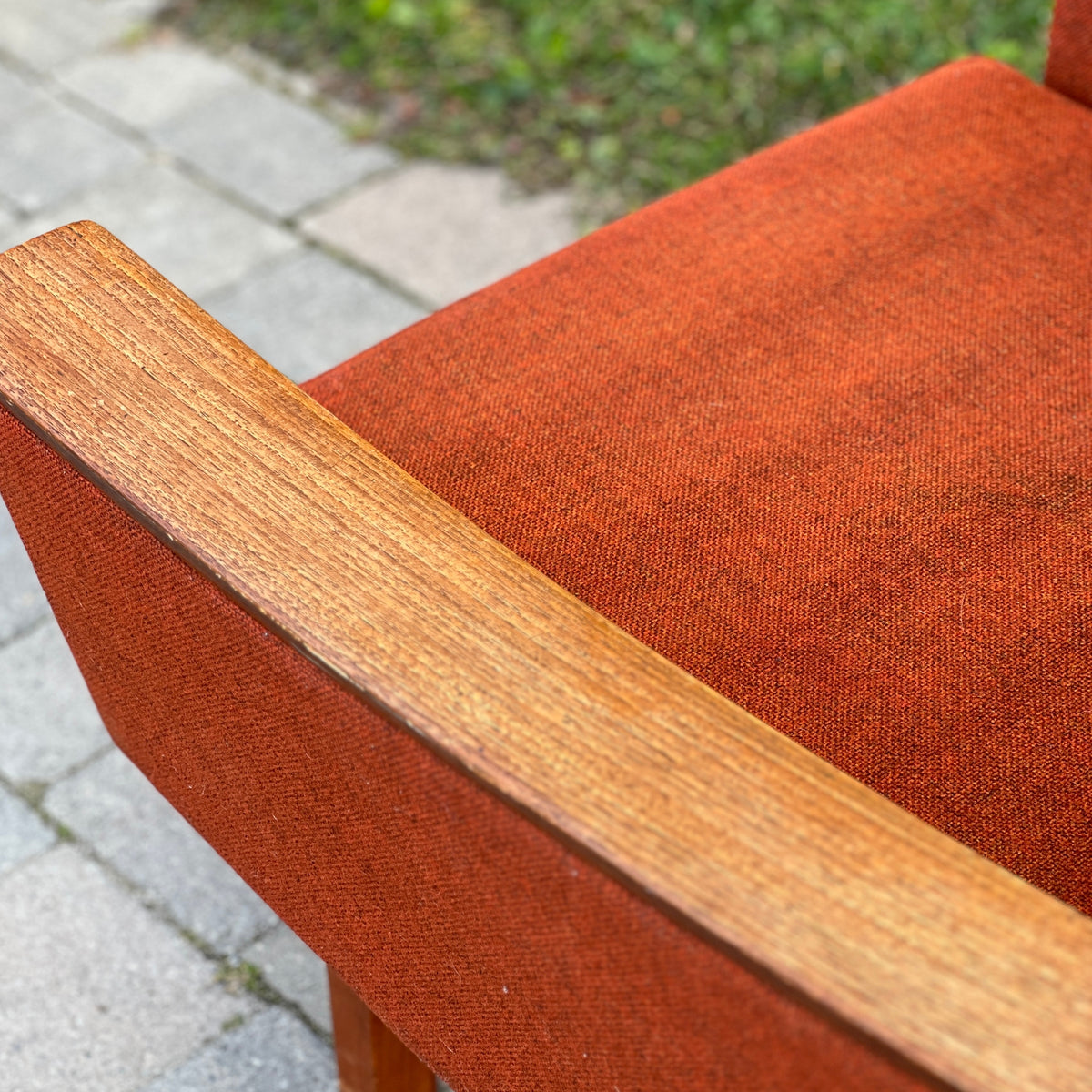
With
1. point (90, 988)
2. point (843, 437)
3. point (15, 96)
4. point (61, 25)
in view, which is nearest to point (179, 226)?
point (15, 96)

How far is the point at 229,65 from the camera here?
2611mm

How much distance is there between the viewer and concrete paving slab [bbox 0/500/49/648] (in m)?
1.70

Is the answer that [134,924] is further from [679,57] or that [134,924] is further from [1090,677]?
[679,57]

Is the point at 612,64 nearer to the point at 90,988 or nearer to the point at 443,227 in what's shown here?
the point at 443,227

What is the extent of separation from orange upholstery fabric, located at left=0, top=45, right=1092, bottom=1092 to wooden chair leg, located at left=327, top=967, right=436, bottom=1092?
250 mm

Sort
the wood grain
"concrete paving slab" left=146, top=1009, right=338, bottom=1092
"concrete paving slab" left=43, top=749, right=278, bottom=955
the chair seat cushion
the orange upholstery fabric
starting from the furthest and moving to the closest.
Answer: "concrete paving slab" left=43, top=749, right=278, bottom=955 → "concrete paving slab" left=146, top=1009, right=338, bottom=1092 → the chair seat cushion → the orange upholstery fabric → the wood grain

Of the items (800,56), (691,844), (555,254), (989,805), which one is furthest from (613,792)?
(800,56)

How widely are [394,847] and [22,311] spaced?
1.28 feet

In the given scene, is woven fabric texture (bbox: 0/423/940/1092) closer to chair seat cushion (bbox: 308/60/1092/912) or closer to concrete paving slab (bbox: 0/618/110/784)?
chair seat cushion (bbox: 308/60/1092/912)

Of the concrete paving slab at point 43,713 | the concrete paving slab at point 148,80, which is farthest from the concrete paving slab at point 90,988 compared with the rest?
the concrete paving slab at point 148,80

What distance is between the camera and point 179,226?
2256 millimetres

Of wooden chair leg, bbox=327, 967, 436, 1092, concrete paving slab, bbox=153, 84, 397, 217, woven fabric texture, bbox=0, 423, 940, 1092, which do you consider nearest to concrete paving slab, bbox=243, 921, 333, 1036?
wooden chair leg, bbox=327, 967, 436, 1092

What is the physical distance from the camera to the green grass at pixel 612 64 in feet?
7.91

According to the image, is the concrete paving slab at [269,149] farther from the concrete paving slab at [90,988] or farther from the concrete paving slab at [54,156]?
the concrete paving slab at [90,988]
